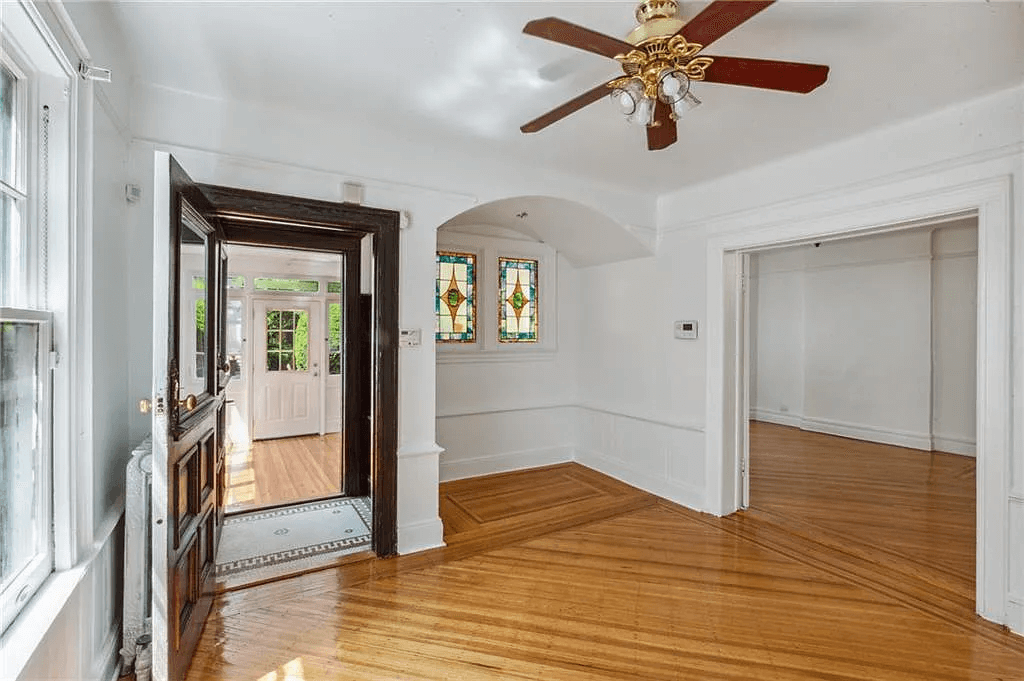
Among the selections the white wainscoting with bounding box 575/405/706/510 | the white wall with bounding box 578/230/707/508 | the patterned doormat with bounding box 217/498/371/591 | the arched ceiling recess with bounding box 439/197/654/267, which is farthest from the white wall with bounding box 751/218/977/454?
the patterned doormat with bounding box 217/498/371/591

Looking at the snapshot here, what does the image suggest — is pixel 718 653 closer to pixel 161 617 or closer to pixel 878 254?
pixel 161 617

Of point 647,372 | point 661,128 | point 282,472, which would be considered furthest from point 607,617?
point 282,472

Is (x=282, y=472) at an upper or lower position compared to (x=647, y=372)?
lower

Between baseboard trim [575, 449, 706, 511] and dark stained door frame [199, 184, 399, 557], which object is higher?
dark stained door frame [199, 184, 399, 557]

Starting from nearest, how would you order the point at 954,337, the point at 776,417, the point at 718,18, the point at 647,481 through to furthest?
the point at 718,18 < the point at 647,481 < the point at 954,337 < the point at 776,417

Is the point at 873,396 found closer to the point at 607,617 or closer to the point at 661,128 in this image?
the point at 607,617

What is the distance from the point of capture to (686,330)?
4.18 metres

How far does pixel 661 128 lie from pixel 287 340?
5.83 meters

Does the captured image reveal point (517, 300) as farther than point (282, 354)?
No

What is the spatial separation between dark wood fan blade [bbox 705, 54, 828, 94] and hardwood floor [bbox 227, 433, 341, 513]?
4.14m

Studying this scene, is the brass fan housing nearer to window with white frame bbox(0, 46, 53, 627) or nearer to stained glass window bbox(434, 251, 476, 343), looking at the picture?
window with white frame bbox(0, 46, 53, 627)

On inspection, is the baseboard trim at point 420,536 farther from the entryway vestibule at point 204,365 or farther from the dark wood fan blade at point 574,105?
the dark wood fan blade at point 574,105

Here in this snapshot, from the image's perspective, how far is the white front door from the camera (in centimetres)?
644

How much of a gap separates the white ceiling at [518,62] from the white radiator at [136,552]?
182 cm
